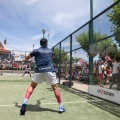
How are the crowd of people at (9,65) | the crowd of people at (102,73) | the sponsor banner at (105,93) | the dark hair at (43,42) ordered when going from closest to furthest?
the dark hair at (43,42) < the sponsor banner at (105,93) < the crowd of people at (102,73) < the crowd of people at (9,65)

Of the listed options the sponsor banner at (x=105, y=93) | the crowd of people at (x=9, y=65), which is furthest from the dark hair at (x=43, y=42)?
the crowd of people at (x=9, y=65)

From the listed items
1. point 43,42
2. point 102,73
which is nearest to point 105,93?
point 43,42

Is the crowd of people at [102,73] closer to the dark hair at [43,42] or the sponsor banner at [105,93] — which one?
the sponsor banner at [105,93]

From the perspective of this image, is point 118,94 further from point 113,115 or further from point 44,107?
point 44,107

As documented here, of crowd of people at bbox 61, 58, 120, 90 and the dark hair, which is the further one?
crowd of people at bbox 61, 58, 120, 90

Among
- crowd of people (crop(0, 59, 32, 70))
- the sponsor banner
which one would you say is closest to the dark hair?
the sponsor banner

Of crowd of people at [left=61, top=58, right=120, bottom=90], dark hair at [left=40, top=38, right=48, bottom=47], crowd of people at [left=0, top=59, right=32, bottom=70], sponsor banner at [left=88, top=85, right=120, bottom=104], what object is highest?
crowd of people at [left=0, top=59, right=32, bottom=70]

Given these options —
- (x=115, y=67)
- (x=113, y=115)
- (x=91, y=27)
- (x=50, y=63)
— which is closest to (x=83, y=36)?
(x=91, y=27)

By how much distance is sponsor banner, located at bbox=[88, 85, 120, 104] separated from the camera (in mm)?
7315

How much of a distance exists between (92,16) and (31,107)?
181 inches

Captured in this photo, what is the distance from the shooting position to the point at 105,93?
805 cm

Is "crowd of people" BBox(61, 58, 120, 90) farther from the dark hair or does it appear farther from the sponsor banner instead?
the dark hair

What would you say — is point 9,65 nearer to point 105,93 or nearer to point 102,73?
point 102,73

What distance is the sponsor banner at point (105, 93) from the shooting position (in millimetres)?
7315
